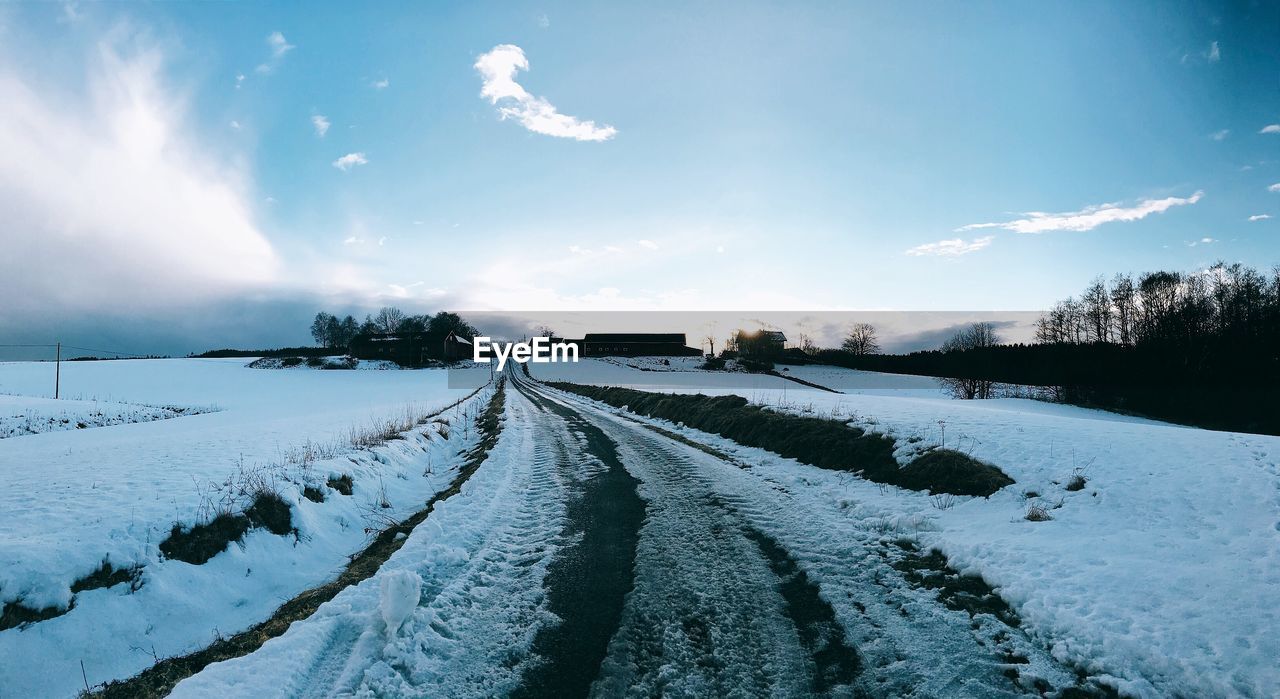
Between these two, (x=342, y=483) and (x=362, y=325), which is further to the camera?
(x=362, y=325)

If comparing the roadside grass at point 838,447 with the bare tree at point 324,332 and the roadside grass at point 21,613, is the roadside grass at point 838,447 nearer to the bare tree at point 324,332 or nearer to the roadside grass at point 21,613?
the roadside grass at point 21,613

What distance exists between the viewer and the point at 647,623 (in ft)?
15.8

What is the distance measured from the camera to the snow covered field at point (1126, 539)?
419 centimetres

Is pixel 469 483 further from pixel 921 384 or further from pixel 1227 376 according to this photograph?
pixel 921 384

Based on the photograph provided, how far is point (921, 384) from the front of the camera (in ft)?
179

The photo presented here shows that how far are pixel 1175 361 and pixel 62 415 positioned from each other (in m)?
70.9

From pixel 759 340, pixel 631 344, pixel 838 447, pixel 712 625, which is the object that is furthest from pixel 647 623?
pixel 631 344

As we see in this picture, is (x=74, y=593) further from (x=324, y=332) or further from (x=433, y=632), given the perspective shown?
(x=324, y=332)

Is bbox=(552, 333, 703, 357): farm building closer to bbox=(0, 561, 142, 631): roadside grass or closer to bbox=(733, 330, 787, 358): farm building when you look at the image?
bbox=(733, 330, 787, 358): farm building

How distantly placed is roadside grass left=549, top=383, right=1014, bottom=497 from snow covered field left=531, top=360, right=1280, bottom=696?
0.44 meters

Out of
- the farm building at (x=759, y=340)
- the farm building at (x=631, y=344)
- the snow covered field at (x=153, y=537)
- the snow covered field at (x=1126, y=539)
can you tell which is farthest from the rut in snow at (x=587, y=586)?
the farm building at (x=631, y=344)

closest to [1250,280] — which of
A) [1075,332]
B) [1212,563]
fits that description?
→ [1075,332]

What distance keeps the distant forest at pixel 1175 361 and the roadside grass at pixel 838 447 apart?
33091 mm

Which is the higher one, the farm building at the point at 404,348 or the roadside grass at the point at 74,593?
the farm building at the point at 404,348
